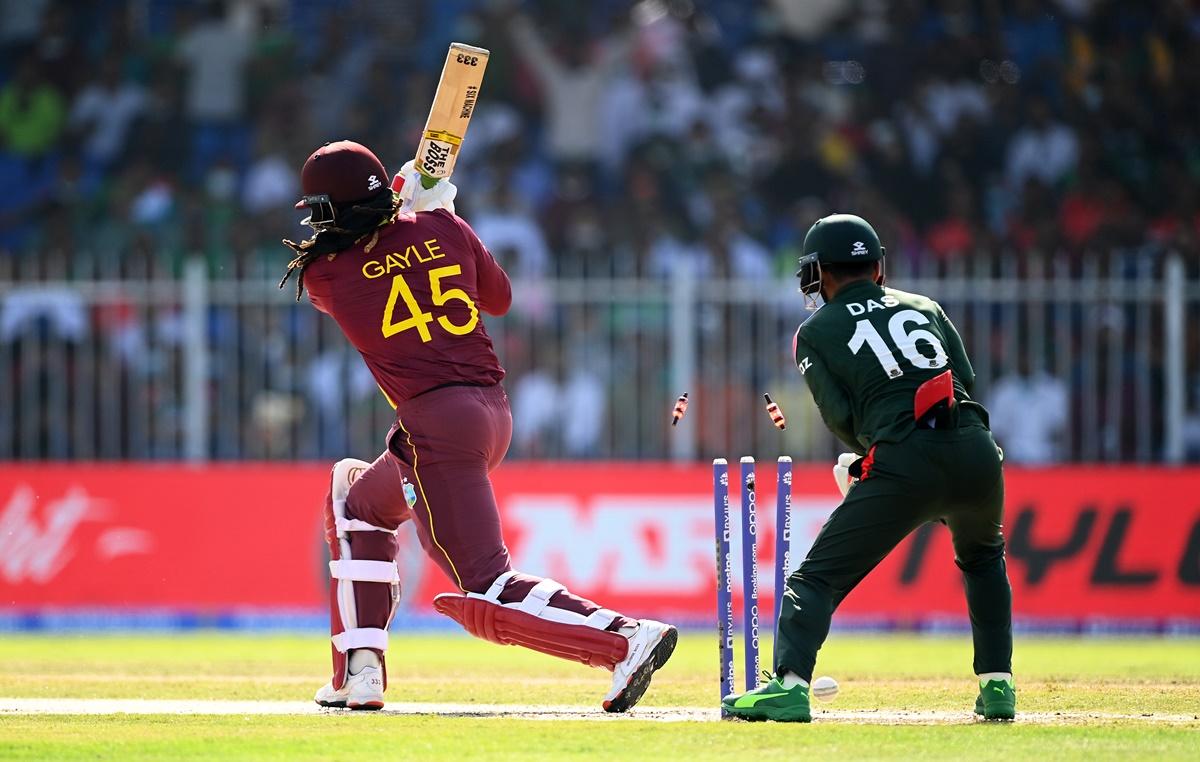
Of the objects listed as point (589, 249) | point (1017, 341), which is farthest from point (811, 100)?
point (1017, 341)

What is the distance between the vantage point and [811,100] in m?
19.3

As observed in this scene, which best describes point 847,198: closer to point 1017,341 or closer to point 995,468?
point 1017,341

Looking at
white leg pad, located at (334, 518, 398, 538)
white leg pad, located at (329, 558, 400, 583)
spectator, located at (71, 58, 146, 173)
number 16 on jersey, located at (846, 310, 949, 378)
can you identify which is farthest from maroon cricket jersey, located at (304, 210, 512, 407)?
spectator, located at (71, 58, 146, 173)

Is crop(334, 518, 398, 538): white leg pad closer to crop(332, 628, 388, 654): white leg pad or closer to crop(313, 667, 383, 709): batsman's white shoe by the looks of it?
crop(332, 628, 388, 654): white leg pad

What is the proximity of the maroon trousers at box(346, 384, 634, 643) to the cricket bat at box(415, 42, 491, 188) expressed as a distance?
1084 mm

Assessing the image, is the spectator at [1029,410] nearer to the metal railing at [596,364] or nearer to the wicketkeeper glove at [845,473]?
the metal railing at [596,364]

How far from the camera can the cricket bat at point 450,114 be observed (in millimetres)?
8320

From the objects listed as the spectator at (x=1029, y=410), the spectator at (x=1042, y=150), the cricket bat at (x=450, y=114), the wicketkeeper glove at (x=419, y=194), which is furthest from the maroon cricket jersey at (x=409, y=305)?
the spectator at (x=1042, y=150)

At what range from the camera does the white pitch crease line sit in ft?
24.6

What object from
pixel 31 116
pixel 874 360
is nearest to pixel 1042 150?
pixel 31 116

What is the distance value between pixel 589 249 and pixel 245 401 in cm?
386

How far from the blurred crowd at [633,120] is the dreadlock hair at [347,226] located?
893 centimetres

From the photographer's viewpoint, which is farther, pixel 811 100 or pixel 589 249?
pixel 811 100

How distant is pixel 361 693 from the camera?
7.95 metres
